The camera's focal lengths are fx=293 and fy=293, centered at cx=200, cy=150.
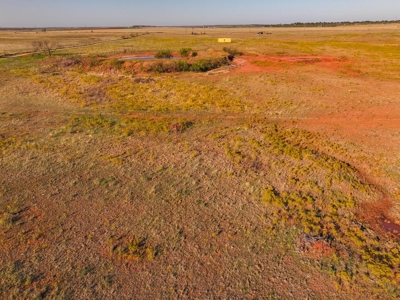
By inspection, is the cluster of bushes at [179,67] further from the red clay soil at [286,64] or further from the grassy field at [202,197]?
the grassy field at [202,197]

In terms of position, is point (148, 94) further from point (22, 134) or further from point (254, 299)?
point (254, 299)

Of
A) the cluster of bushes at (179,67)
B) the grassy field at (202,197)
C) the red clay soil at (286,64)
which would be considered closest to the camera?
the grassy field at (202,197)

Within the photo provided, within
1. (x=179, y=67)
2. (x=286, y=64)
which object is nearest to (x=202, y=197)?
(x=179, y=67)

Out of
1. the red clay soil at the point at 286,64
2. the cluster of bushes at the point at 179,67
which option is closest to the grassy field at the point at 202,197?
the red clay soil at the point at 286,64

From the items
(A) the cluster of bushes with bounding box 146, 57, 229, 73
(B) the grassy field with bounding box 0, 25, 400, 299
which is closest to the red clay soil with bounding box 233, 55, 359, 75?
(A) the cluster of bushes with bounding box 146, 57, 229, 73

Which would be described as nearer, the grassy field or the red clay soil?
the grassy field

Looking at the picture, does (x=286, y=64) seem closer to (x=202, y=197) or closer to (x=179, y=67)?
(x=179, y=67)

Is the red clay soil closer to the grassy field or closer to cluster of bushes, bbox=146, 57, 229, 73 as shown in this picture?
cluster of bushes, bbox=146, 57, 229, 73

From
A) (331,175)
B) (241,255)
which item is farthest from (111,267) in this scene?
(331,175)
